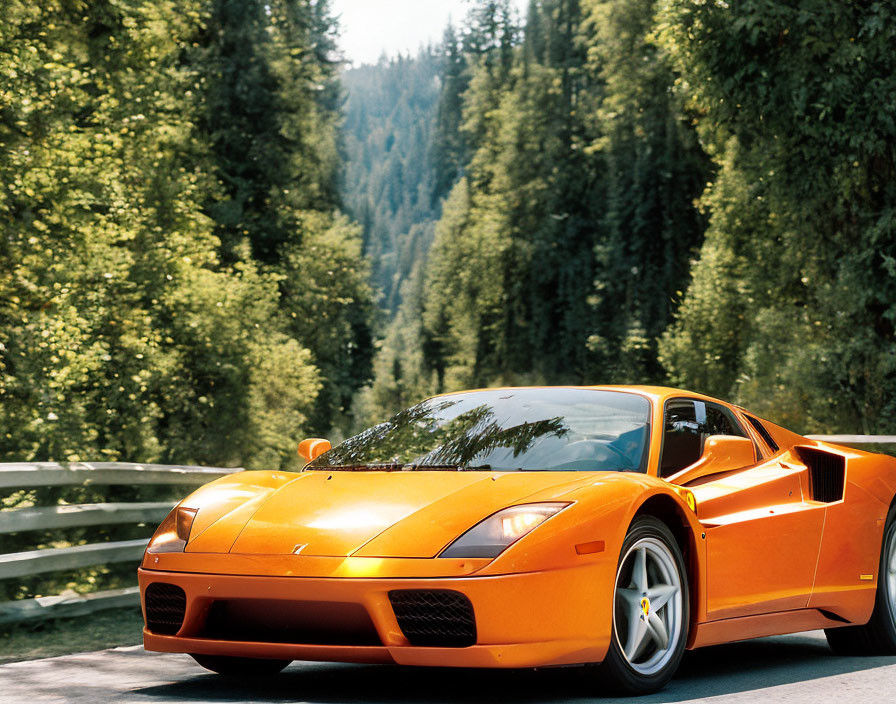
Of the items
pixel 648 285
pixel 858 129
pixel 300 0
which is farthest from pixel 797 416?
pixel 300 0

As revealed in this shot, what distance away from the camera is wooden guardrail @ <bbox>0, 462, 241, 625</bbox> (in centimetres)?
755

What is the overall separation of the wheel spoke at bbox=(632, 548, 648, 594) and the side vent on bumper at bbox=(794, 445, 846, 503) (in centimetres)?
166

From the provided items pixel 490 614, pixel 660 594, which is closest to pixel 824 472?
pixel 660 594

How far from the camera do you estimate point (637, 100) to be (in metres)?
44.7

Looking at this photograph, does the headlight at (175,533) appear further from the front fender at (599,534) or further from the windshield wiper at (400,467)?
the front fender at (599,534)

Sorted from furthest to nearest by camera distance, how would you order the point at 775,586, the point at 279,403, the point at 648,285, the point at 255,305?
the point at 648,285
the point at 279,403
the point at 255,305
the point at 775,586

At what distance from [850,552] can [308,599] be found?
312cm

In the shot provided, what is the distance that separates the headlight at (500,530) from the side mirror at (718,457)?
1065 millimetres

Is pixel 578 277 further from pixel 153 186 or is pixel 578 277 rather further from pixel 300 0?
pixel 153 186

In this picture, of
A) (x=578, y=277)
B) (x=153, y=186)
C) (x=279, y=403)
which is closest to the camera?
(x=153, y=186)

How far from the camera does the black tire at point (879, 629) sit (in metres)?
6.75

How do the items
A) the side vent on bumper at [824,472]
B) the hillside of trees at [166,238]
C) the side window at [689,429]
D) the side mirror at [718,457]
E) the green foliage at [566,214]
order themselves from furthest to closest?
the green foliage at [566,214], the hillside of trees at [166,238], the side vent on bumper at [824,472], the side window at [689,429], the side mirror at [718,457]

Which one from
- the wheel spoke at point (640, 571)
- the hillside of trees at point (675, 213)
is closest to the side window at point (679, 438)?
the wheel spoke at point (640, 571)

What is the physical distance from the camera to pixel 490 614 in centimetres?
454
